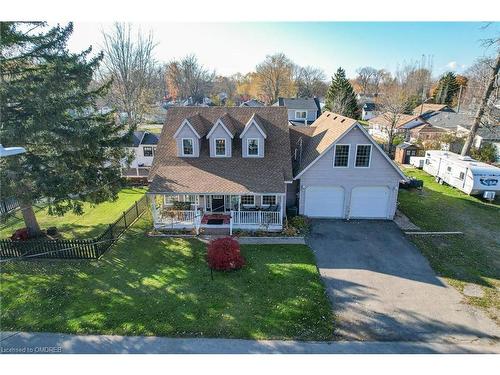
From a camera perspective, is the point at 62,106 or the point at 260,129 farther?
the point at 260,129

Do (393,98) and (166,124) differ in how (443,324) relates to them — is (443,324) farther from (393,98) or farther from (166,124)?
(393,98)

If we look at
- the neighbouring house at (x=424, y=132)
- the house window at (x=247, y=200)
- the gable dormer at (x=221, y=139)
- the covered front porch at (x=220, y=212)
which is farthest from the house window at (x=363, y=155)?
the neighbouring house at (x=424, y=132)

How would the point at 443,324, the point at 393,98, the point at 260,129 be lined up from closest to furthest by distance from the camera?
the point at 443,324 < the point at 260,129 < the point at 393,98

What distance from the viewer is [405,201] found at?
23.9 m

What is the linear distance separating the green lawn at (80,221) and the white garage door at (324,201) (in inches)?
528

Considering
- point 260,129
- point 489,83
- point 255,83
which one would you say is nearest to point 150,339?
point 260,129

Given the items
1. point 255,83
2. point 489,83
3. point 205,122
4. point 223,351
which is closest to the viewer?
point 223,351

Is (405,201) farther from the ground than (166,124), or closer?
closer

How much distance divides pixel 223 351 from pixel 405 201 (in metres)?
19.5

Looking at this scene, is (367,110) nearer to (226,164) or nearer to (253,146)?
(253,146)

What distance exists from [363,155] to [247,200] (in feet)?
26.0

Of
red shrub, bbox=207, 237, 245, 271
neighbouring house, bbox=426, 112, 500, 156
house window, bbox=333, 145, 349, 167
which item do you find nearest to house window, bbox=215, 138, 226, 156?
house window, bbox=333, 145, 349, 167

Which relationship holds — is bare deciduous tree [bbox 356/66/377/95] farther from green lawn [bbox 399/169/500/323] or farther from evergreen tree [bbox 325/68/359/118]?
green lawn [bbox 399/169/500/323]

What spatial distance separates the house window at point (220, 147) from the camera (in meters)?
20.3
